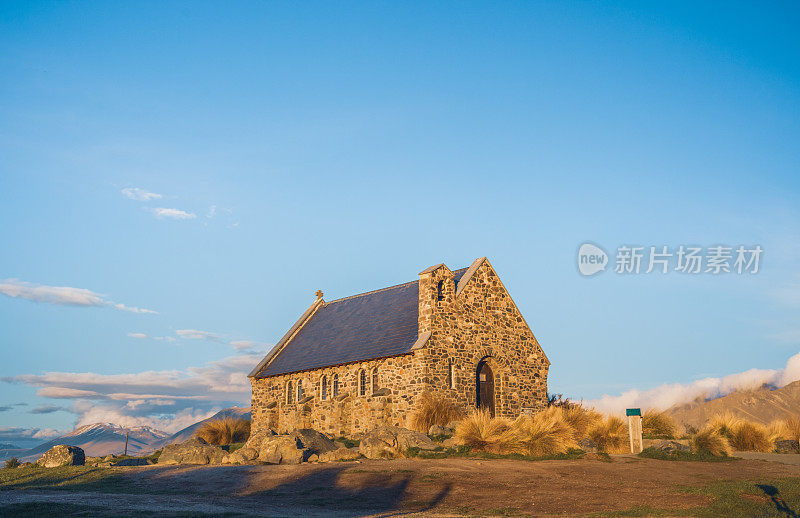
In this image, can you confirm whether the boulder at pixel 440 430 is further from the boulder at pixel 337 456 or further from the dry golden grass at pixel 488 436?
the boulder at pixel 337 456

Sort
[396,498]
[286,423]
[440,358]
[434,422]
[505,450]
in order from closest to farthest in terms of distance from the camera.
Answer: [396,498] → [505,450] → [434,422] → [440,358] → [286,423]

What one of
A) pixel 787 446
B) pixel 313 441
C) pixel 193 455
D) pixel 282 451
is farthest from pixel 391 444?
pixel 787 446

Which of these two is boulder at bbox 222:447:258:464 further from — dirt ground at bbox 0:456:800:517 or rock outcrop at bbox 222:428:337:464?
dirt ground at bbox 0:456:800:517

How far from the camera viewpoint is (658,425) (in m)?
29.4

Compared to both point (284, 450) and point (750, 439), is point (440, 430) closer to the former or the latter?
point (284, 450)

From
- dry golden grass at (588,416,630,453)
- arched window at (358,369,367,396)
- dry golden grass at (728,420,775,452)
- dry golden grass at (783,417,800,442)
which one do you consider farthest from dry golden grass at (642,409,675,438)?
arched window at (358,369,367,396)

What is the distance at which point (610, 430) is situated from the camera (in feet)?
85.1

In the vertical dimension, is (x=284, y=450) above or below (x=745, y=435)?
below

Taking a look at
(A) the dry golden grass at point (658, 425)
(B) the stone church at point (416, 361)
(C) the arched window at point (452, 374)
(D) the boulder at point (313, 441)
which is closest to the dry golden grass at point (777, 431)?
(A) the dry golden grass at point (658, 425)

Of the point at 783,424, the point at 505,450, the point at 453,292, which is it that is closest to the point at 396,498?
the point at 505,450

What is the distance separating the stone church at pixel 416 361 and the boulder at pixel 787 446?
36.1 feet

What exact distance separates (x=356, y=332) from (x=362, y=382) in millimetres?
3756

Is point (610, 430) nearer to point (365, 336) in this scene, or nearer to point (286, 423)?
point (365, 336)

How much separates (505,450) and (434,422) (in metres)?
6.23
